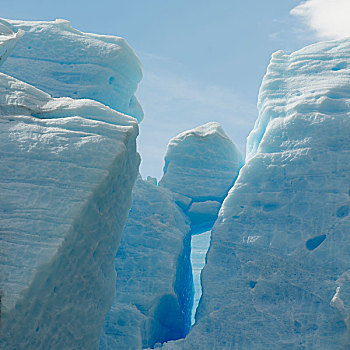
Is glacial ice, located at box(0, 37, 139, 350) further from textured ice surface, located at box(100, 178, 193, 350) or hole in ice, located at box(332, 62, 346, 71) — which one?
hole in ice, located at box(332, 62, 346, 71)

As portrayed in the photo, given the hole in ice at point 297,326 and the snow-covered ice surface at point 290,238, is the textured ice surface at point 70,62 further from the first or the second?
the hole in ice at point 297,326

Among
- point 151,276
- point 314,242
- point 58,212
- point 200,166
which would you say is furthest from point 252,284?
point 58,212

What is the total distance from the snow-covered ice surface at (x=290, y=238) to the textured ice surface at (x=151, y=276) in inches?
35.6

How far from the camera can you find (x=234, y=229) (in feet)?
31.7

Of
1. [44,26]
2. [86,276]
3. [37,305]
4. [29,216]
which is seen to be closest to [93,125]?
[29,216]

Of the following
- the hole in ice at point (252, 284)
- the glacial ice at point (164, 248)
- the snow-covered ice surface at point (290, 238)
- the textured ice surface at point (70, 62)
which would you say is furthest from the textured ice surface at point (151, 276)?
the textured ice surface at point (70, 62)

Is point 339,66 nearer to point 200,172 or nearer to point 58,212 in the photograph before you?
point 200,172

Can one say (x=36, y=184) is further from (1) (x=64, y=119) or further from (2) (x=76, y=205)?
(1) (x=64, y=119)

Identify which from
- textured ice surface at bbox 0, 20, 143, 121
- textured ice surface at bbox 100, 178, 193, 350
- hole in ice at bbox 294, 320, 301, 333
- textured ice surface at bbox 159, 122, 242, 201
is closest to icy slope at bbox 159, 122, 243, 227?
textured ice surface at bbox 159, 122, 242, 201

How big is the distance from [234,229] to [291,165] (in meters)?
1.95

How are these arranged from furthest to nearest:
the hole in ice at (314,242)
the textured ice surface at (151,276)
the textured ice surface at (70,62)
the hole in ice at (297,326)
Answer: the textured ice surface at (70,62)
the textured ice surface at (151,276)
the hole in ice at (314,242)
the hole in ice at (297,326)

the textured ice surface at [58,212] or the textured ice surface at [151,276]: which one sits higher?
the textured ice surface at [58,212]

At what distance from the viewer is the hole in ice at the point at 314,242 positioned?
878 centimetres

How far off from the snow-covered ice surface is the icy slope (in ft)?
6.10
